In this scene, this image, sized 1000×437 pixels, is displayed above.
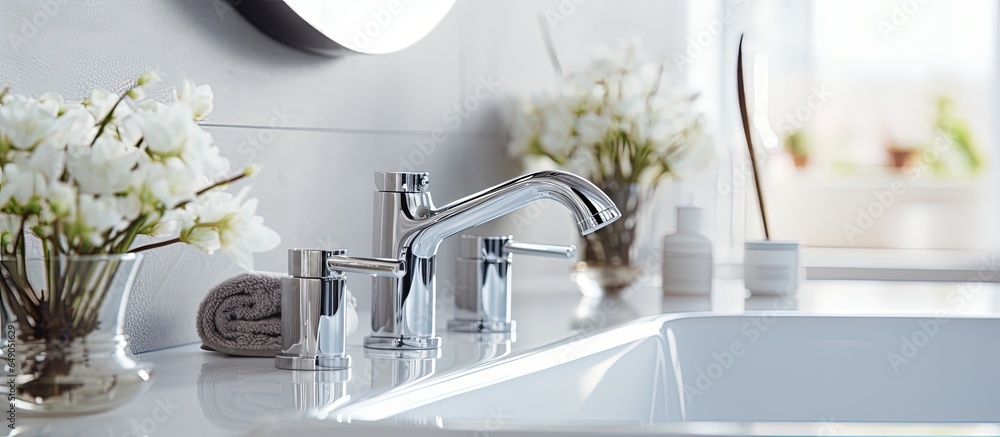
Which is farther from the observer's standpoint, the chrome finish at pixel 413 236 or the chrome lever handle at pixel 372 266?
the chrome finish at pixel 413 236

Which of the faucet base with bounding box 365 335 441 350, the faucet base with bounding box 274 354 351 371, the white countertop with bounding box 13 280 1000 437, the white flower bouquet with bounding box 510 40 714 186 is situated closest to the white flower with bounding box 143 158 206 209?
the white countertop with bounding box 13 280 1000 437

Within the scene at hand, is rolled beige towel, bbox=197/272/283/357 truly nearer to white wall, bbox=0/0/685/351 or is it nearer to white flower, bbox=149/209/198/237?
white wall, bbox=0/0/685/351

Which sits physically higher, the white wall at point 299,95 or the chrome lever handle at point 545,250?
the white wall at point 299,95

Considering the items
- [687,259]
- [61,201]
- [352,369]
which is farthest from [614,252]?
[61,201]

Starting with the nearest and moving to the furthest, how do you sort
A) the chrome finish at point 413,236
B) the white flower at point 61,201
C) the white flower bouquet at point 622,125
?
the white flower at point 61,201 → the chrome finish at point 413,236 → the white flower bouquet at point 622,125

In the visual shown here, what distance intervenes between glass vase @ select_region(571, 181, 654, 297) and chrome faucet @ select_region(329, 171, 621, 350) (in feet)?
1.59

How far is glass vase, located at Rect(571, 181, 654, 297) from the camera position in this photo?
129cm

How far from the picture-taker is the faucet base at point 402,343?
0.83m

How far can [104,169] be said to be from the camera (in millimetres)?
493

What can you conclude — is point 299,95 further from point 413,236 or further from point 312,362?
point 312,362

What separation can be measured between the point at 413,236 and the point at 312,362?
0.15 m

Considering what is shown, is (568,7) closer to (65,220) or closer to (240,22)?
(240,22)

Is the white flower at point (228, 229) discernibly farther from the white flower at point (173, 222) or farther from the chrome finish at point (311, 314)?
the chrome finish at point (311, 314)

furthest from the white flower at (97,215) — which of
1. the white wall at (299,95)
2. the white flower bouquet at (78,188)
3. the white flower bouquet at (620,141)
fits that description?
the white flower bouquet at (620,141)
